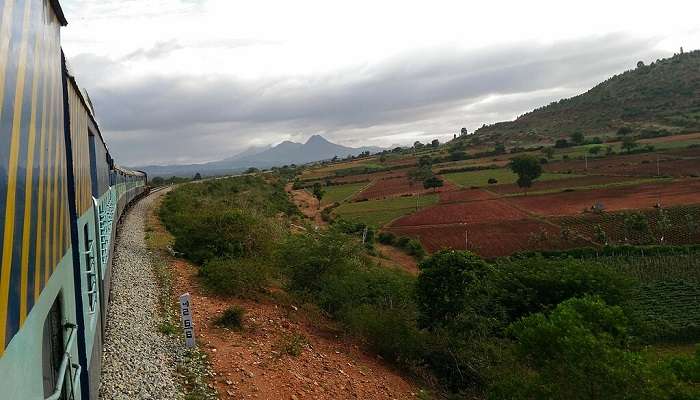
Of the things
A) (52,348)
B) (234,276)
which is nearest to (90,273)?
(52,348)

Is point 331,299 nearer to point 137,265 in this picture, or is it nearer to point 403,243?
point 137,265

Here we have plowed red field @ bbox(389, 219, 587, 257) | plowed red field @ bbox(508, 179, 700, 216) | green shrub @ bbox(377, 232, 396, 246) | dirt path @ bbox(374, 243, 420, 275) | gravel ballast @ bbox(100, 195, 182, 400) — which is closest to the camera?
gravel ballast @ bbox(100, 195, 182, 400)

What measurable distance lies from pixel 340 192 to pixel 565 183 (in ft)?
101

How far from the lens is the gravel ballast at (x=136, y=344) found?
23.1 feet

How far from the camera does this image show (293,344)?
34.6ft

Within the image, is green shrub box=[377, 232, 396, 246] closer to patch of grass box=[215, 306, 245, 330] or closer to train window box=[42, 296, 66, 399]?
patch of grass box=[215, 306, 245, 330]

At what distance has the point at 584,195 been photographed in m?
52.4

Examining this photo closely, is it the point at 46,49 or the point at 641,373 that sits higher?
the point at 46,49

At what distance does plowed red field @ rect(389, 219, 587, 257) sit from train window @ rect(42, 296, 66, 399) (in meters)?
36.3

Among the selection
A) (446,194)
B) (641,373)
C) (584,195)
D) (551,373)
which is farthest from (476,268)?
(446,194)

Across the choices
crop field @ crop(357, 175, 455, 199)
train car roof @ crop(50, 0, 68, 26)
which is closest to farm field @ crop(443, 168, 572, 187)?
crop field @ crop(357, 175, 455, 199)

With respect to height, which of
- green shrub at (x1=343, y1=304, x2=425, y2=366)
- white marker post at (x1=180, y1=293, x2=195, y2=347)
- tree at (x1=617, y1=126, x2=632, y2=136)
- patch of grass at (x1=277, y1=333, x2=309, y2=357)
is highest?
tree at (x1=617, y1=126, x2=632, y2=136)

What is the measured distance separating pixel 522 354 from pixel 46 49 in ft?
34.6

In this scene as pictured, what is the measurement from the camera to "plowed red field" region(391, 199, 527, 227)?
47.1m
